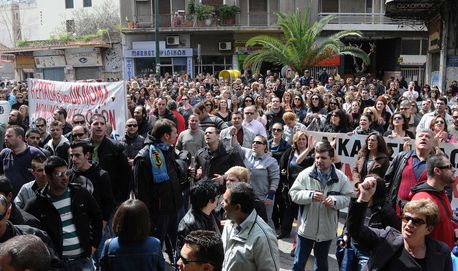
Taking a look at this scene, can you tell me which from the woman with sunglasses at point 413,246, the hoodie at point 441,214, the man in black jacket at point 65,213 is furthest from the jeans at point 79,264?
the hoodie at point 441,214

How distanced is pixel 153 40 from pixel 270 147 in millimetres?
27415

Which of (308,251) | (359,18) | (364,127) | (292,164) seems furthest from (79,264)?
(359,18)

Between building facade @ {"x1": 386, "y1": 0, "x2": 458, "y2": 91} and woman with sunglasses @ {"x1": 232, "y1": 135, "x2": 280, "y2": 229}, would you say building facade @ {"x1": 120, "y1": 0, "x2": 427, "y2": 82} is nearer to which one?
building facade @ {"x1": 386, "y1": 0, "x2": 458, "y2": 91}

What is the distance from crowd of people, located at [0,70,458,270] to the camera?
3.25m

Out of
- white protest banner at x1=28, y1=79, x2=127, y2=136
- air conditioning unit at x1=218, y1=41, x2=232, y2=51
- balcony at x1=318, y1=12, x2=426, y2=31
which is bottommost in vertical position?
white protest banner at x1=28, y1=79, x2=127, y2=136

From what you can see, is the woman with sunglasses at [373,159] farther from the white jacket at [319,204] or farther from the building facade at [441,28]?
the building facade at [441,28]

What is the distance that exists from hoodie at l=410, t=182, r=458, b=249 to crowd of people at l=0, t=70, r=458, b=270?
10 millimetres

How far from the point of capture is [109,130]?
768 cm

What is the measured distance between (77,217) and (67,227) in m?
0.12

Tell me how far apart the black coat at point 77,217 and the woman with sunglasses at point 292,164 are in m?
2.73

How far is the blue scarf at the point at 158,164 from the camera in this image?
5.38 m

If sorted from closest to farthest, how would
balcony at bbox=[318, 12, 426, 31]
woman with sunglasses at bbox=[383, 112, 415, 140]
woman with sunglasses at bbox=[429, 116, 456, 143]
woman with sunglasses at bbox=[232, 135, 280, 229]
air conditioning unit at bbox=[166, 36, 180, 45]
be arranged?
woman with sunglasses at bbox=[232, 135, 280, 229], woman with sunglasses at bbox=[429, 116, 456, 143], woman with sunglasses at bbox=[383, 112, 415, 140], balcony at bbox=[318, 12, 426, 31], air conditioning unit at bbox=[166, 36, 180, 45]

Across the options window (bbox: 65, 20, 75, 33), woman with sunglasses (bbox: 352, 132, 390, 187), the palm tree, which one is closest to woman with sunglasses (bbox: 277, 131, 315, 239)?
woman with sunglasses (bbox: 352, 132, 390, 187)

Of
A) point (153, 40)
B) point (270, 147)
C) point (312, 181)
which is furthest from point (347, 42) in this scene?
point (312, 181)
